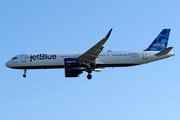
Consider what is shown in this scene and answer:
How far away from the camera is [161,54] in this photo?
4425 centimetres

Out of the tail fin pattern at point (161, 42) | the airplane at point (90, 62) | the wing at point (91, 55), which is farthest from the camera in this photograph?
the tail fin pattern at point (161, 42)

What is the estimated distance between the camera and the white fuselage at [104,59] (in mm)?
44375

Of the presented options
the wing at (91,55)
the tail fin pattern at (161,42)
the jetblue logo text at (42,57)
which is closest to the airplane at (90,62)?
the jetblue logo text at (42,57)

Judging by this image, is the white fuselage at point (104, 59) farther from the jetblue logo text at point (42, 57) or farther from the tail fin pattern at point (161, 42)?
the tail fin pattern at point (161, 42)

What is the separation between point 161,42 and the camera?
155 feet

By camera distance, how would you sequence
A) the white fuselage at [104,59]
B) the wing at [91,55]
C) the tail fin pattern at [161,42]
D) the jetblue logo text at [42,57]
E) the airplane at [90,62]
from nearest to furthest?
the wing at [91,55] < the airplane at [90,62] < the white fuselage at [104,59] < the jetblue logo text at [42,57] < the tail fin pattern at [161,42]

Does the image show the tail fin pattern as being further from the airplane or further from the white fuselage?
the white fuselage

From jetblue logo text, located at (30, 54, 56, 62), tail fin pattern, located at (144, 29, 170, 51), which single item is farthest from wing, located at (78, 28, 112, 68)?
tail fin pattern, located at (144, 29, 170, 51)

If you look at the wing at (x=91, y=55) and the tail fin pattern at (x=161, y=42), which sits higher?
the tail fin pattern at (x=161, y=42)

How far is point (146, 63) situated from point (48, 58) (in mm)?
13158

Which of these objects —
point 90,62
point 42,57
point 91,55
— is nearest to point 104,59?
point 90,62

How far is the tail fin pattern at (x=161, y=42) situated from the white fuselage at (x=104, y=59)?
1.78m

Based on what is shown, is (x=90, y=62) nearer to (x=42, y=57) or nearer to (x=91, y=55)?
(x=91, y=55)

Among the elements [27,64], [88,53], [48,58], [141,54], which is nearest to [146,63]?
[141,54]
